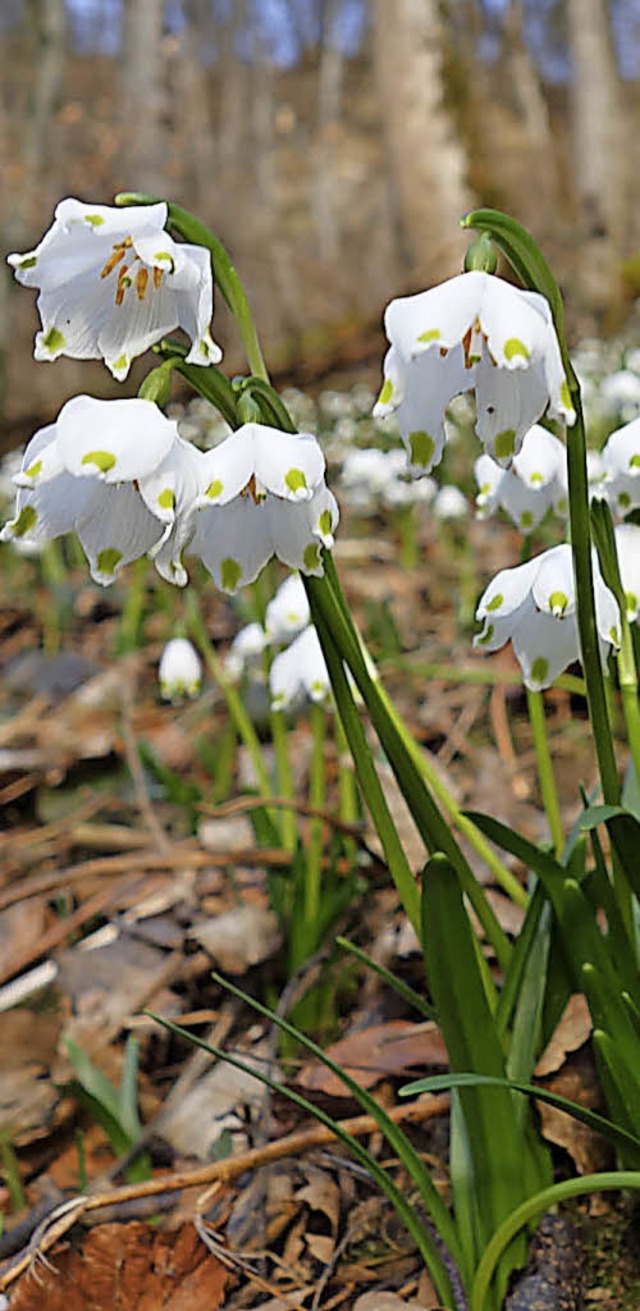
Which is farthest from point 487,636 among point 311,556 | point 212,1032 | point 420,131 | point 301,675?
point 420,131

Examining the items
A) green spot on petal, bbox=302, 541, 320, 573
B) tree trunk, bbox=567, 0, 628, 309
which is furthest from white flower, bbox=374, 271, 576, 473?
tree trunk, bbox=567, 0, 628, 309

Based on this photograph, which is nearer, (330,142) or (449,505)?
(449,505)

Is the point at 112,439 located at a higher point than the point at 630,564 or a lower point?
higher

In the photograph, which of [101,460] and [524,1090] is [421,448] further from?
[524,1090]

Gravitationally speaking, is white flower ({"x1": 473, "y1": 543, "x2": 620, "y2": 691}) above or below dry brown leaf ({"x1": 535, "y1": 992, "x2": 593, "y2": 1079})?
above

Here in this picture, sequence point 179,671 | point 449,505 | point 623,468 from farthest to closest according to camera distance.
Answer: point 449,505, point 179,671, point 623,468

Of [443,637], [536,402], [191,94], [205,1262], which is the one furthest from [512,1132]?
[191,94]

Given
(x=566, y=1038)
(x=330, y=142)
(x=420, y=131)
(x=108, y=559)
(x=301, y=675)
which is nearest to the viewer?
(x=108, y=559)

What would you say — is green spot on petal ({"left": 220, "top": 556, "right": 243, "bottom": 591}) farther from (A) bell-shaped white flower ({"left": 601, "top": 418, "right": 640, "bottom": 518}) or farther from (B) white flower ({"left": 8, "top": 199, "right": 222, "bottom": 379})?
(A) bell-shaped white flower ({"left": 601, "top": 418, "right": 640, "bottom": 518})
